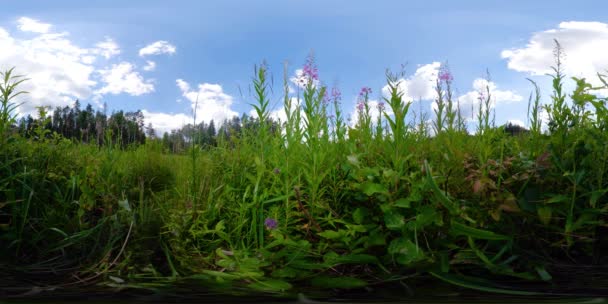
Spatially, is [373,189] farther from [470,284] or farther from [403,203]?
[470,284]

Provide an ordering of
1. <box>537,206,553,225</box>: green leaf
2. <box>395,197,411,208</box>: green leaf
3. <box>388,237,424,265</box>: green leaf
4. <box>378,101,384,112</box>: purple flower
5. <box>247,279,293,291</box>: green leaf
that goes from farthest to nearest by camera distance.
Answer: <box>378,101,384,112</box>: purple flower
<box>537,206,553,225</box>: green leaf
<box>395,197,411,208</box>: green leaf
<box>388,237,424,265</box>: green leaf
<box>247,279,293,291</box>: green leaf

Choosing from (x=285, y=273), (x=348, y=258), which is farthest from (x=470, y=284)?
(x=285, y=273)

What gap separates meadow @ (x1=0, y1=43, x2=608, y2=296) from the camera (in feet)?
8.37

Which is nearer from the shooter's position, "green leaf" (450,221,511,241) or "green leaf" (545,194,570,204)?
"green leaf" (450,221,511,241)

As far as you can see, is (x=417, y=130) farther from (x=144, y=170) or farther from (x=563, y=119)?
(x=144, y=170)

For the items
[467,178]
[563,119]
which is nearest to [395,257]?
[467,178]

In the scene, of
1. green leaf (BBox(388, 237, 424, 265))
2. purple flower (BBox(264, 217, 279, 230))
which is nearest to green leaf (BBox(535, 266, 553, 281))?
green leaf (BBox(388, 237, 424, 265))

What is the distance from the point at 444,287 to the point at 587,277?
2.90ft

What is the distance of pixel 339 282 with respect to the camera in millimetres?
2396

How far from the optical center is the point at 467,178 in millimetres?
2680

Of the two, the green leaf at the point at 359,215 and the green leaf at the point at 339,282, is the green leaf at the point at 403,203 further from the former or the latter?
the green leaf at the point at 339,282

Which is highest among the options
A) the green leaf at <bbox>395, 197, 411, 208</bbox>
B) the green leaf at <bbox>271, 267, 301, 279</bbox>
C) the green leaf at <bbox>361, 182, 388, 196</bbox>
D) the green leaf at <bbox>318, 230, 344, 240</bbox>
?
the green leaf at <bbox>361, 182, 388, 196</bbox>

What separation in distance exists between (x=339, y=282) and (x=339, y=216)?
0.57 m

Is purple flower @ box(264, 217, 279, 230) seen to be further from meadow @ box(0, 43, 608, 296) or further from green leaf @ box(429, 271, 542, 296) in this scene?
green leaf @ box(429, 271, 542, 296)
